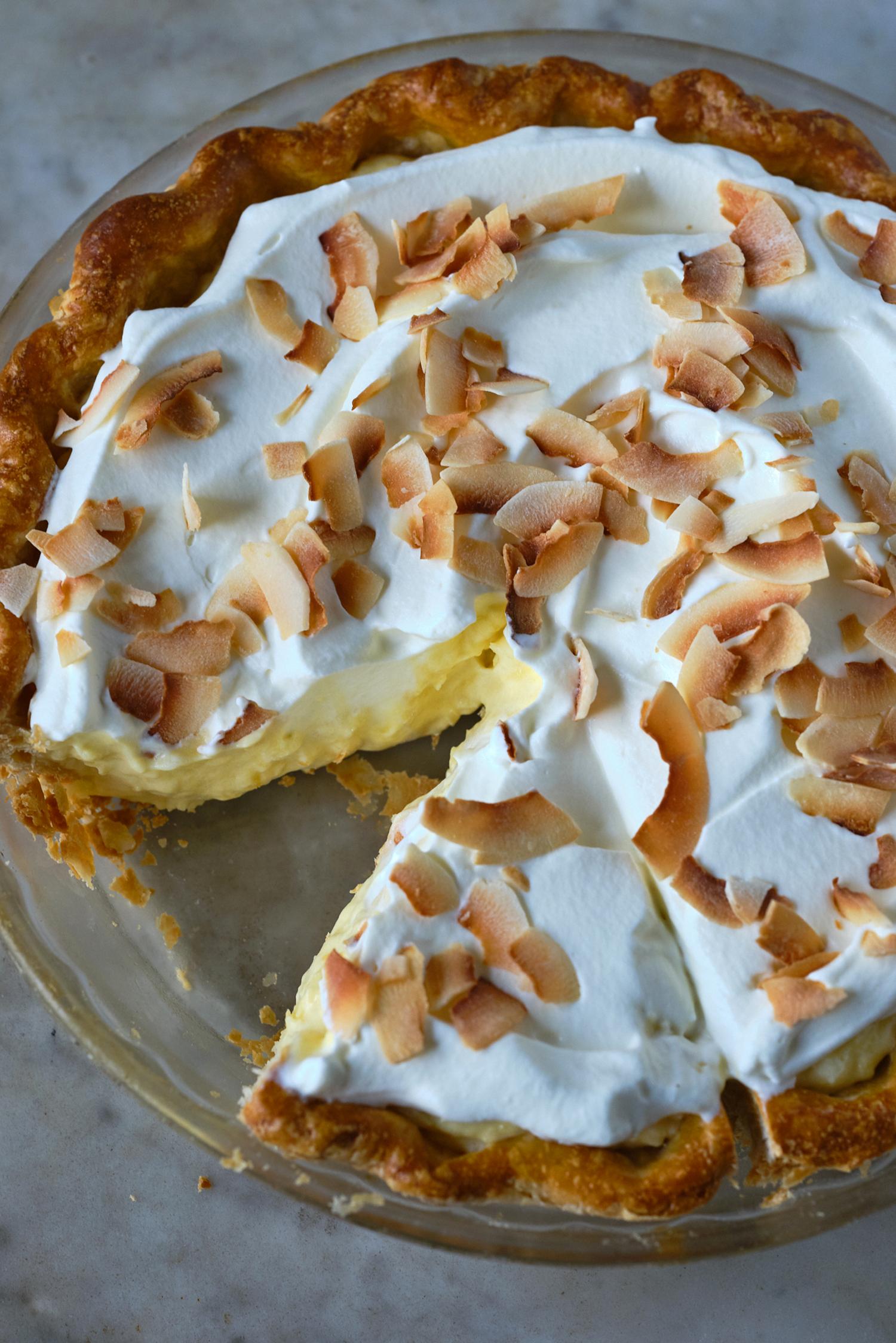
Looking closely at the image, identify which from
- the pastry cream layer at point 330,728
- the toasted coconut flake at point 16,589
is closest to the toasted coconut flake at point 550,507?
the pastry cream layer at point 330,728

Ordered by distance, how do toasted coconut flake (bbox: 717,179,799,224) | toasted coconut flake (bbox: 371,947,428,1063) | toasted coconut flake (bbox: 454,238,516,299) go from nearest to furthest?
toasted coconut flake (bbox: 371,947,428,1063)
toasted coconut flake (bbox: 454,238,516,299)
toasted coconut flake (bbox: 717,179,799,224)

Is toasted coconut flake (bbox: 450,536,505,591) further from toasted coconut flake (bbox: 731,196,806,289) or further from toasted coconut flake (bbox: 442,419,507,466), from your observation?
toasted coconut flake (bbox: 731,196,806,289)

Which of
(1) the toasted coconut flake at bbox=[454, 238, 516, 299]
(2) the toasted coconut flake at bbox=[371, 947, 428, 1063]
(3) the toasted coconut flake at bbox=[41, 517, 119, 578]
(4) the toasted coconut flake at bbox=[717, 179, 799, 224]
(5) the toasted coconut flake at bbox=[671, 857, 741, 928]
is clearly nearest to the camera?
(2) the toasted coconut flake at bbox=[371, 947, 428, 1063]

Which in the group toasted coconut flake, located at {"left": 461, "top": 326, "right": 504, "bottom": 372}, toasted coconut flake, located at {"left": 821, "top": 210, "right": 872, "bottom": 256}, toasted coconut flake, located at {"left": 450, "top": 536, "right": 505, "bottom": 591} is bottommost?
toasted coconut flake, located at {"left": 450, "top": 536, "right": 505, "bottom": 591}

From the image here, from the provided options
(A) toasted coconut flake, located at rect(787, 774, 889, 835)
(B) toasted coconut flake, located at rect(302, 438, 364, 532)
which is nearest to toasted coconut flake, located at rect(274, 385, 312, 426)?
(B) toasted coconut flake, located at rect(302, 438, 364, 532)

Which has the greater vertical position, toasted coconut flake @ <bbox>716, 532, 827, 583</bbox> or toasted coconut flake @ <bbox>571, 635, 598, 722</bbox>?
toasted coconut flake @ <bbox>716, 532, 827, 583</bbox>

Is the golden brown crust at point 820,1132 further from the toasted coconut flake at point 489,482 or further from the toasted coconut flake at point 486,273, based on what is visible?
the toasted coconut flake at point 486,273

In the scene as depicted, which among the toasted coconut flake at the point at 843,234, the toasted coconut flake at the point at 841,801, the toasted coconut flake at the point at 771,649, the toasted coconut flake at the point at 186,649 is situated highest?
the toasted coconut flake at the point at 843,234

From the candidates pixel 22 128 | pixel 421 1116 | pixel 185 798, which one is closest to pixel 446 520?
pixel 185 798
